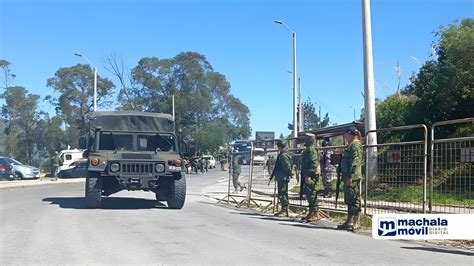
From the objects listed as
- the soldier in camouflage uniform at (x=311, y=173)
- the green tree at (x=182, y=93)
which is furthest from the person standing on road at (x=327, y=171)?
the green tree at (x=182, y=93)

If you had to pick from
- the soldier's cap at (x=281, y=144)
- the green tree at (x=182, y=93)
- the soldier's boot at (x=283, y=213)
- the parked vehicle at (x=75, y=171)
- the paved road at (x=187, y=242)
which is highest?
the green tree at (x=182, y=93)

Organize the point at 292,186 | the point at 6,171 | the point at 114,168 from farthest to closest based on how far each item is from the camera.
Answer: the point at 6,171
the point at 292,186
the point at 114,168

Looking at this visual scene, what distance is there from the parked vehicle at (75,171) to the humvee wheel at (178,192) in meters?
25.7

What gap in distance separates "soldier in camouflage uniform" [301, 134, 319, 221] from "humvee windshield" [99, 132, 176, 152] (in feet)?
15.4

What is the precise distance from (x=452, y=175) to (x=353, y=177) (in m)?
1.73

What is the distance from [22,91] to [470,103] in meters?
58.8

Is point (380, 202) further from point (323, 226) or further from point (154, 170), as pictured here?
point (154, 170)

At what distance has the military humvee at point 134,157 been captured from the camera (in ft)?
44.8

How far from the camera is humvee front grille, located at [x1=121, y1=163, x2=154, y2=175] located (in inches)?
538

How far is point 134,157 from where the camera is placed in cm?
1383

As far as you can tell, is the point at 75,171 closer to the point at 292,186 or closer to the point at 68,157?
the point at 68,157

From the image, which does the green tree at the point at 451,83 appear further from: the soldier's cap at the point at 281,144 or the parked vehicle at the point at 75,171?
the parked vehicle at the point at 75,171

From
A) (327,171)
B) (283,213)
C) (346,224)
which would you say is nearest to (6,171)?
(283,213)

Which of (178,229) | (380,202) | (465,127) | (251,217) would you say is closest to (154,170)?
(251,217)
